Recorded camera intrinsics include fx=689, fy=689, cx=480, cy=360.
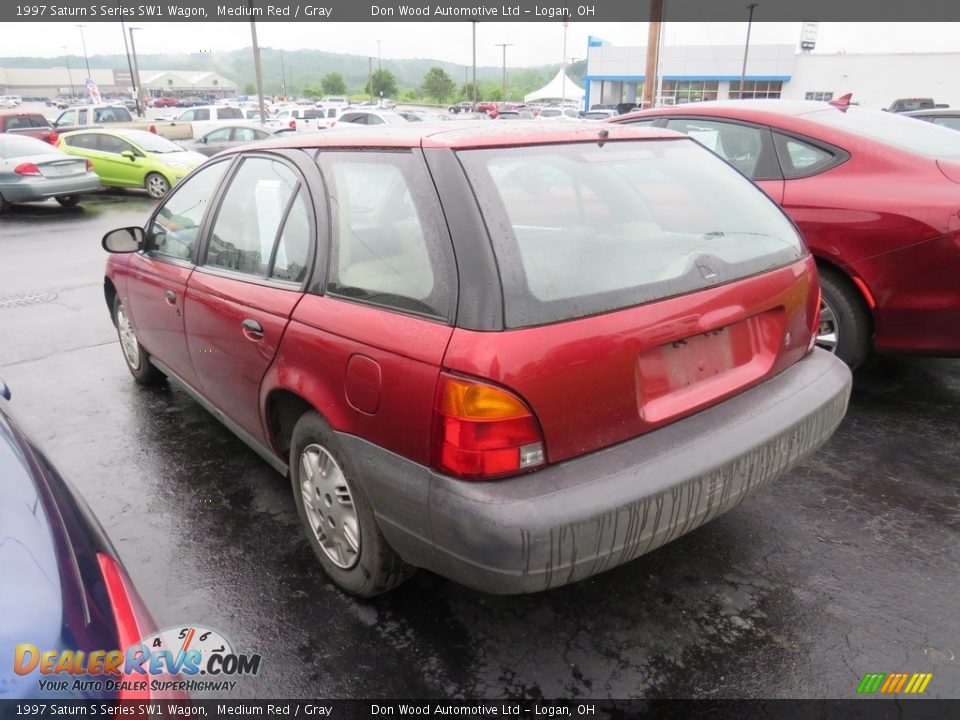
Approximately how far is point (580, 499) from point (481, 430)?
34 cm

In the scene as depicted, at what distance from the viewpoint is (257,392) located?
282cm

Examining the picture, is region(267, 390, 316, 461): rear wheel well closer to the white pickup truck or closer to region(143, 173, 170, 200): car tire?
region(143, 173, 170, 200): car tire

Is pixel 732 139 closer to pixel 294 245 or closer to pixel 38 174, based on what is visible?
pixel 294 245

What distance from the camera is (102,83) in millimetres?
121375

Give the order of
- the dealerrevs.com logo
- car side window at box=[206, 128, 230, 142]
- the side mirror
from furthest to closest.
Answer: car side window at box=[206, 128, 230, 142], the side mirror, the dealerrevs.com logo

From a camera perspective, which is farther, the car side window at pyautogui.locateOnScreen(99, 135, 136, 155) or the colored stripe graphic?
the car side window at pyautogui.locateOnScreen(99, 135, 136, 155)

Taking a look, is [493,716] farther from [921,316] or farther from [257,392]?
[921,316]

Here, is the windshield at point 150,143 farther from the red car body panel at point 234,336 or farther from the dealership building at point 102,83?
the dealership building at point 102,83

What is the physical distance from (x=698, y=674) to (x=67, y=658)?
183 cm

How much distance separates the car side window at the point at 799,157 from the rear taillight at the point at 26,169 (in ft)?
44.0

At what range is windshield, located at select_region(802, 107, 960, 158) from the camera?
395cm

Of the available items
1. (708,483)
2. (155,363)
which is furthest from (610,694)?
(155,363)

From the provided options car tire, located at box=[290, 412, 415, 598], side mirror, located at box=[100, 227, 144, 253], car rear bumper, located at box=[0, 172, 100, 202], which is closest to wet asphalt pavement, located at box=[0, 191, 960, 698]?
car tire, located at box=[290, 412, 415, 598]

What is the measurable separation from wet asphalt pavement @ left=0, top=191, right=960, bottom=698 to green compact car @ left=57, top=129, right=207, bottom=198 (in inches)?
472
